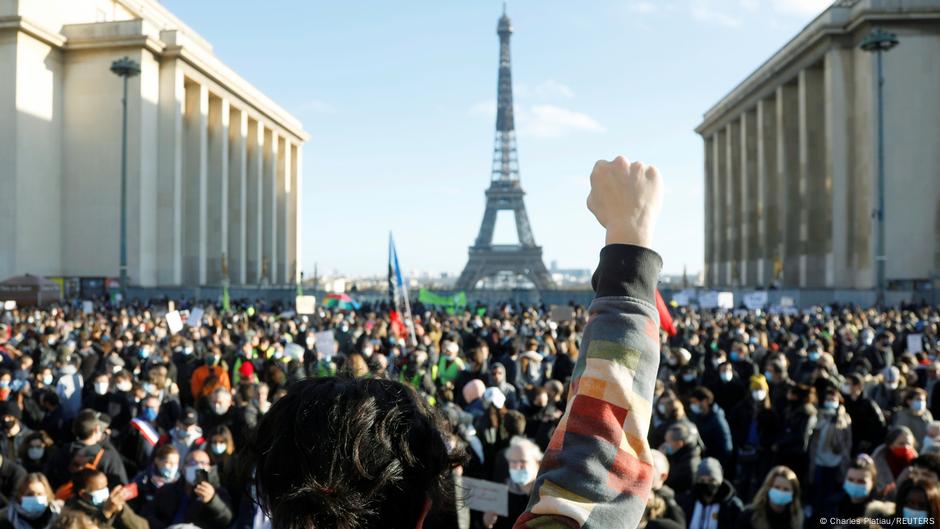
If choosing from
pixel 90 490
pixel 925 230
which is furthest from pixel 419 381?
pixel 925 230

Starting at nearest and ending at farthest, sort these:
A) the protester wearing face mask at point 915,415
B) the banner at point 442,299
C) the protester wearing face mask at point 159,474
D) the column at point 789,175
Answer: the protester wearing face mask at point 159,474 < the protester wearing face mask at point 915,415 < the banner at point 442,299 < the column at point 789,175

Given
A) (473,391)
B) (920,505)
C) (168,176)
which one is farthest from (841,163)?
(920,505)

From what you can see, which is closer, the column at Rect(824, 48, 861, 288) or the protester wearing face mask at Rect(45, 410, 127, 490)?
the protester wearing face mask at Rect(45, 410, 127, 490)

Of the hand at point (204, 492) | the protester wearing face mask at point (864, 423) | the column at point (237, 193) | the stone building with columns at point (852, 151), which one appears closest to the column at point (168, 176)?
the column at point (237, 193)

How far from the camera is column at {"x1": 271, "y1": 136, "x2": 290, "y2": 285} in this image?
229ft

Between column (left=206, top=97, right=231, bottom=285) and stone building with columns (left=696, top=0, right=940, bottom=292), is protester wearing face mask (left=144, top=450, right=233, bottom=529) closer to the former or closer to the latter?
stone building with columns (left=696, top=0, right=940, bottom=292)

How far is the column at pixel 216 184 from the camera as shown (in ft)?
176

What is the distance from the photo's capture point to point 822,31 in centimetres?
4253

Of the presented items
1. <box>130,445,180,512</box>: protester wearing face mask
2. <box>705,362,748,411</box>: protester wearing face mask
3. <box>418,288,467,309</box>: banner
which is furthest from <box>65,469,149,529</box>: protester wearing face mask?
<box>418,288,467,309</box>: banner

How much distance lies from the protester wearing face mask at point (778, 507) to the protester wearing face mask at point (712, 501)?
25cm

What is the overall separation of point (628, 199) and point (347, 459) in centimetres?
67

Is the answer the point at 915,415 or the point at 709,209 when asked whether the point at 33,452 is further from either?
the point at 709,209

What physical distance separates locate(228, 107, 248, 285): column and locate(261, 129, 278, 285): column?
6885 millimetres

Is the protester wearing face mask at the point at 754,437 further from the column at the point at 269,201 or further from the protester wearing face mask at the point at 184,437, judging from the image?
the column at the point at 269,201
